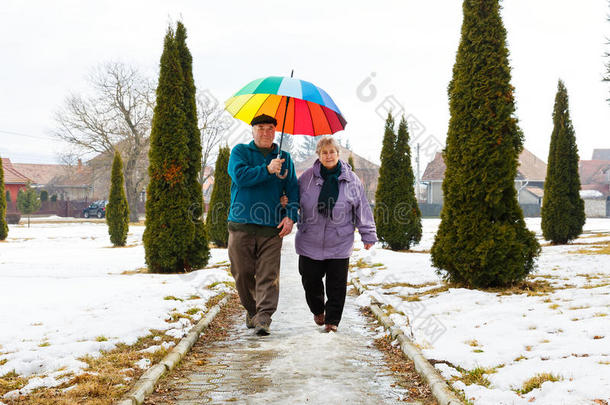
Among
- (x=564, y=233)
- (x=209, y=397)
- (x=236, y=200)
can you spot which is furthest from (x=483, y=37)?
(x=564, y=233)

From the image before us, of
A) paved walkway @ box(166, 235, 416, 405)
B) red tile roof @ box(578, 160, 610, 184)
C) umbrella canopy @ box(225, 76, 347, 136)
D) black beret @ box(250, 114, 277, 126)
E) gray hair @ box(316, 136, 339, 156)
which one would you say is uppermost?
red tile roof @ box(578, 160, 610, 184)

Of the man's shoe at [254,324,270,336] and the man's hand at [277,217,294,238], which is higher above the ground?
the man's hand at [277,217,294,238]

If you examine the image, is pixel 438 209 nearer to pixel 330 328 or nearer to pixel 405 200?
pixel 405 200

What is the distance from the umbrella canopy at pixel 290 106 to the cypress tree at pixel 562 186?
14.2 m

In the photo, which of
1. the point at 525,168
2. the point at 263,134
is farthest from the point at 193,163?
the point at 525,168

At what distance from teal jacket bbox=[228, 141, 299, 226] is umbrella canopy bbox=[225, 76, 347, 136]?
1.53 ft

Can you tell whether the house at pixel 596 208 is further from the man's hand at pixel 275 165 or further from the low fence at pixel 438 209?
the man's hand at pixel 275 165

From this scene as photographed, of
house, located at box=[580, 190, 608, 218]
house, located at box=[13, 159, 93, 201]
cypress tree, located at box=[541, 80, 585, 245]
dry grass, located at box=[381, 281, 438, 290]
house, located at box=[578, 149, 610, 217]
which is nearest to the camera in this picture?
dry grass, located at box=[381, 281, 438, 290]

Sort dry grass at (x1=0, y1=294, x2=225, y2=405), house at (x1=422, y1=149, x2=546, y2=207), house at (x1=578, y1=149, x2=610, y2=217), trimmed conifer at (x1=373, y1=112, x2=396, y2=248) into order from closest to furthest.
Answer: dry grass at (x1=0, y1=294, x2=225, y2=405) → trimmed conifer at (x1=373, y1=112, x2=396, y2=248) → house at (x1=578, y1=149, x2=610, y2=217) → house at (x1=422, y1=149, x2=546, y2=207)

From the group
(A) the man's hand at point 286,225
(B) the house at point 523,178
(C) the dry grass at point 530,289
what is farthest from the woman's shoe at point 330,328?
(B) the house at point 523,178

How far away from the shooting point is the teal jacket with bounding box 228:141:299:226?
4906 mm

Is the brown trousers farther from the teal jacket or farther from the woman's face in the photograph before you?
the woman's face

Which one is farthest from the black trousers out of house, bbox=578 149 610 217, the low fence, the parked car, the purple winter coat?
house, bbox=578 149 610 217

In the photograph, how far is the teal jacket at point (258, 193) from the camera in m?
4.91
